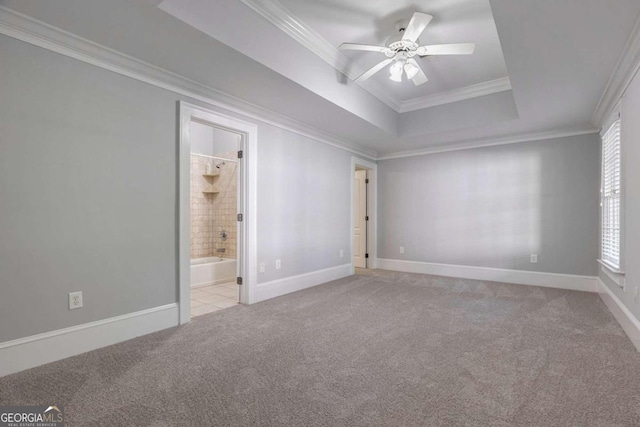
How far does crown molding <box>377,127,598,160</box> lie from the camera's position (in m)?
4.52

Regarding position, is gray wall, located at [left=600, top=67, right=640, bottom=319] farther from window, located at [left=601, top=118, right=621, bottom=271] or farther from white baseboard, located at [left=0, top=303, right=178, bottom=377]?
white baseboard, located at [left=0, top=303, right=178, bottom=377]

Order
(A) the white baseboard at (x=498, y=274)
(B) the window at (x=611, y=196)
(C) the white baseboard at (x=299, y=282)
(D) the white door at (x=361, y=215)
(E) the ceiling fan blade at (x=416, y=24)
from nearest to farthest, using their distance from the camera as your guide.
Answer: (E) the ceiling fan blade at (x=416, y=24) < (B) the window at (x=611, y=196) < (C) the white baseboard at (x=299, y=282) < (A) the white baseboard at (x=498, y=274) < (D) the white door at (x=361, y=215)

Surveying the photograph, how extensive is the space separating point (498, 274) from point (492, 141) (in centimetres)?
215

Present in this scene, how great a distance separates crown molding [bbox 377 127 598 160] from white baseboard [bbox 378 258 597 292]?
2.02 metres

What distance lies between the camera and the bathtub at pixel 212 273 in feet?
15.4

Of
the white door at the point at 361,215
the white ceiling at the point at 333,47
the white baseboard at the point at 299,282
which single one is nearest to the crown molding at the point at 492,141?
the white ceiling at the point at 333,47

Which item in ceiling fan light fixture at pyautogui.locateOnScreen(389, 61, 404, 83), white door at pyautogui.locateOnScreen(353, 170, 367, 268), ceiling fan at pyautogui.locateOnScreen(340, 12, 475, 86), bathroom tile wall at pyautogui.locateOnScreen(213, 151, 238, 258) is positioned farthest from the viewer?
white door at pyautogui.locateOnScreen(353, 170, 367, 268)

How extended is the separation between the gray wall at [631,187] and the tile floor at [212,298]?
385 centimetres

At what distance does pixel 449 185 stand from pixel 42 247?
5439mm

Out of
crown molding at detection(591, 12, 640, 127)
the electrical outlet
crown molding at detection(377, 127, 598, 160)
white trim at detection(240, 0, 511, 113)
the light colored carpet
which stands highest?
white trim at detection(240, 0, 511, 113)

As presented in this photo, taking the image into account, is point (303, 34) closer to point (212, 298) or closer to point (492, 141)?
point (212, 298)

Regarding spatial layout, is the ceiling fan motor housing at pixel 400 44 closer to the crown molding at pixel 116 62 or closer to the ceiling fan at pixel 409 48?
the ceiling fan at pixel 409 48

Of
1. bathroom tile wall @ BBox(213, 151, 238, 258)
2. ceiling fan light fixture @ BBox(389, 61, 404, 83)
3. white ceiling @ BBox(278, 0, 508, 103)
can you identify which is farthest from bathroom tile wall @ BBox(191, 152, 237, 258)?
ceiling fan light fixture @ BBox(389, 61, 404, 83)

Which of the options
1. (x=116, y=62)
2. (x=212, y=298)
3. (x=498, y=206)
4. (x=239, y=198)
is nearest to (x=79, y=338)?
(x=212, y=298)
